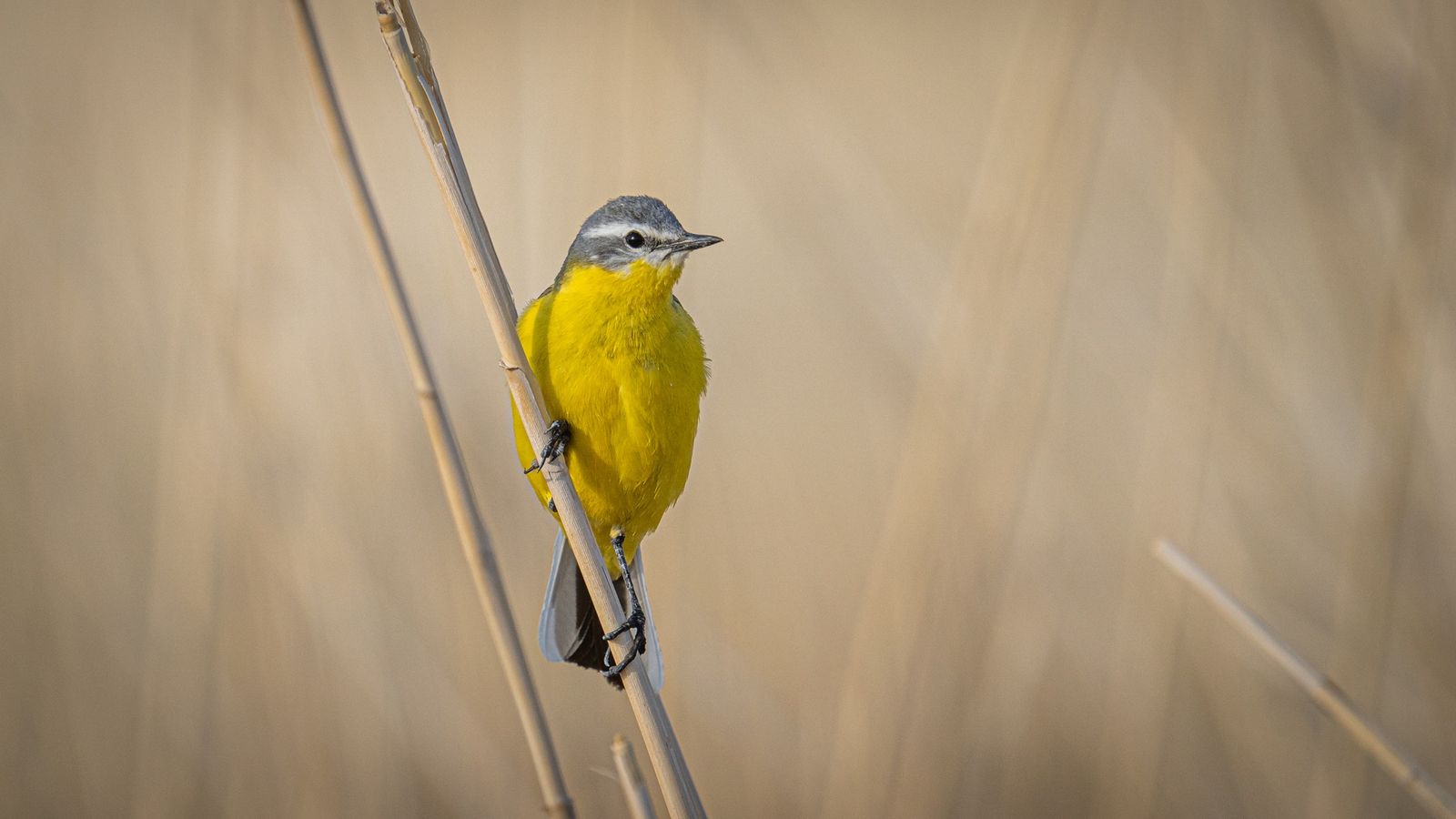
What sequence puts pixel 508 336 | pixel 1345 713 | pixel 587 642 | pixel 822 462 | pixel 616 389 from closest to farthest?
pixel 508 336 → pixel 1345 713 → pixel 616 389 → pixel 587 642 → pixel 822 462

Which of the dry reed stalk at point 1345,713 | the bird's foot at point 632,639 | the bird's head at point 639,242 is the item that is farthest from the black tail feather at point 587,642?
the dry reed stalk at point 1345,713

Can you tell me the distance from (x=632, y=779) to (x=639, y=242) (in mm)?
1066

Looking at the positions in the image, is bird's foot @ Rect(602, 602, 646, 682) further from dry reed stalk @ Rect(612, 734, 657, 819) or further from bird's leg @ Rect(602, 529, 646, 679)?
dry reed stalk @ Rect(612, 734, 657, 819)

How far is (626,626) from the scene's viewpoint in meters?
1.53

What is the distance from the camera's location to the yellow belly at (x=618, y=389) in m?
1.92

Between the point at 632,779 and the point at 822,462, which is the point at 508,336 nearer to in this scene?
the point at 632,779

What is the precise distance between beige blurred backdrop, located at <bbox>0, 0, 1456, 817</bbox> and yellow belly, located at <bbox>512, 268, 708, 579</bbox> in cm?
52

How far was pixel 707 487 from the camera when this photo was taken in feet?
10.3

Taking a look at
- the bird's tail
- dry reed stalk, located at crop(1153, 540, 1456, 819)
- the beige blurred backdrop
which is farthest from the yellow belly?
dry reed stalk, located at crop(1153, 540, 1456, 819)

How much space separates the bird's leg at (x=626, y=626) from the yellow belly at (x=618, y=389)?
54 millimetres

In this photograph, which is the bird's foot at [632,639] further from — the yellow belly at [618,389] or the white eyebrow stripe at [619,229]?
the white eyebrow stripe at [619,229]

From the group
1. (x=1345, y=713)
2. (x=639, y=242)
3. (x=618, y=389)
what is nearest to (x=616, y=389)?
(x=618, y=389)

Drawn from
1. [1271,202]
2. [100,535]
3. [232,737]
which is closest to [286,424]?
[100,535]

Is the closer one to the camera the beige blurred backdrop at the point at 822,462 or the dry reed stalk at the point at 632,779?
the dry reed stalk at the point at 632,779
